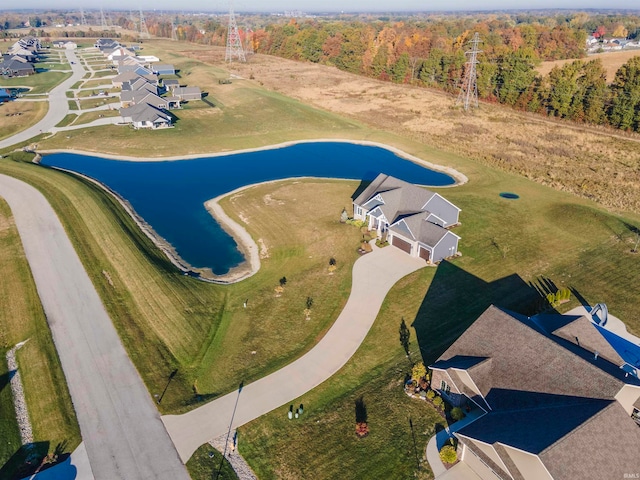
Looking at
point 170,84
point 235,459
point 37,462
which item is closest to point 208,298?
point 235,459

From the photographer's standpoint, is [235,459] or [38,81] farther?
[38,81]

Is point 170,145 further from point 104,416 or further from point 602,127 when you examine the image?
point 602,127

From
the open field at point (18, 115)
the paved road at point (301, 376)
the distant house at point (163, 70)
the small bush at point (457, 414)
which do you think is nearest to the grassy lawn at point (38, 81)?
the open field at point (18, 115)

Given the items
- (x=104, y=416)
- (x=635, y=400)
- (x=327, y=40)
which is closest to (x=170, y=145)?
(x=104, y=416)

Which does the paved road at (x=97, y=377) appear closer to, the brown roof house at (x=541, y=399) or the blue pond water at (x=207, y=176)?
the blue pond water at (x=207, y=176)

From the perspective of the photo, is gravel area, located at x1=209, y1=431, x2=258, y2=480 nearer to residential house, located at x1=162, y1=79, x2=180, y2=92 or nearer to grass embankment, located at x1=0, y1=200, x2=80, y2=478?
grass embankment, located at x1=0, y1=200, x2=80, y2=478

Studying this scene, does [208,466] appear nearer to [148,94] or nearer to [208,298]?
[208,298]
